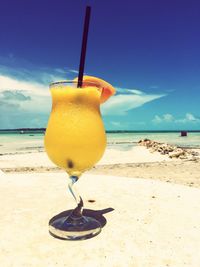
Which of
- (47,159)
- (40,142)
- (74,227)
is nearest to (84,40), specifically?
(74,227)

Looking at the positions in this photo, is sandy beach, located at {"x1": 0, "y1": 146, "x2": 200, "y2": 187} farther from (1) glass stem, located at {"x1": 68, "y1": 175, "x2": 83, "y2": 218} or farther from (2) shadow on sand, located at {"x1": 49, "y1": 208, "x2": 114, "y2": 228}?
(1) glass stem, located at {"x1": 68, "y1": 175, "x2": 83, "y2": 218}

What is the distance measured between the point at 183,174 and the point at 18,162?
5.39 m

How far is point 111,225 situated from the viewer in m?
2.04

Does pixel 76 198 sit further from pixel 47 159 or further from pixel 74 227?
pixel 47 159

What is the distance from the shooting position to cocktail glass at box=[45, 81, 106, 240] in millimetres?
1817

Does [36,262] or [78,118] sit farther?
[78,118]

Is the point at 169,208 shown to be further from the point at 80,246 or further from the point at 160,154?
the point at 160,154

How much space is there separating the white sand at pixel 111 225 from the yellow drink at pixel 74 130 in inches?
19.2

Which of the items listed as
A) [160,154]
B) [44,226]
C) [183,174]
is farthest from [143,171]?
[44,226]

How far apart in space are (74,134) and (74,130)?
27mm

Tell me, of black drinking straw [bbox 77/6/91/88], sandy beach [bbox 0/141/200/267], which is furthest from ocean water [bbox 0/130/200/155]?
black drinking straw [bbox 77/6/91/88]

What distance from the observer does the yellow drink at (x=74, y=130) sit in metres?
1.81

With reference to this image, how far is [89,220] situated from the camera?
2146 mm

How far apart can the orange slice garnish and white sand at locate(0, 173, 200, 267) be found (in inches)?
36.5
